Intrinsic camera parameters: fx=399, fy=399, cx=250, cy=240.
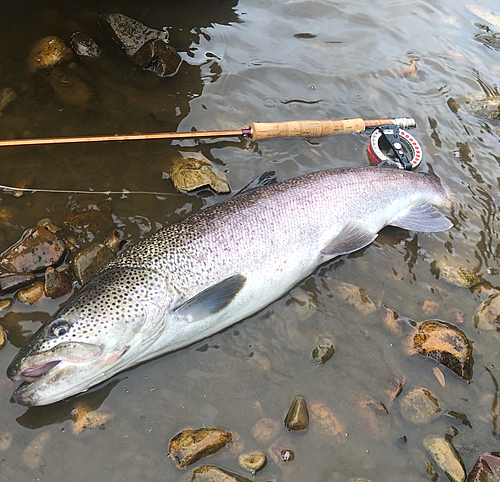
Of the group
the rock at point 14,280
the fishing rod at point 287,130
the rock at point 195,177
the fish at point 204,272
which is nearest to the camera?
the fish at point 204,272

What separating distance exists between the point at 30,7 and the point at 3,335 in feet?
17.8

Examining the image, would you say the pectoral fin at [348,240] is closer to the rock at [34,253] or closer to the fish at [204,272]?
the fish at [204,272]

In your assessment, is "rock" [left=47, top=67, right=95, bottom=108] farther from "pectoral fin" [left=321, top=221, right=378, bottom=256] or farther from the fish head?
"pectoral fin" [left=321, top=221, right=378, bottom=256]

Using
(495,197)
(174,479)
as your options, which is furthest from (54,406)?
(495,197)

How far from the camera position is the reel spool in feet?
16.7

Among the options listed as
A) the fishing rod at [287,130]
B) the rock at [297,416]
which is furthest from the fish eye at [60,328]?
the fishing rod at [287,130]

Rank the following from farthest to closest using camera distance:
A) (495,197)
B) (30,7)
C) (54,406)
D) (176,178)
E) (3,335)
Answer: (30,7), (495,197), (176,178), (3,335), (54,406)

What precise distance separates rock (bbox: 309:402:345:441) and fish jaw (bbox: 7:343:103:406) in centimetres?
183

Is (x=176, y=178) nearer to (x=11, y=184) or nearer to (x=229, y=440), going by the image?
(x=11, y=184)

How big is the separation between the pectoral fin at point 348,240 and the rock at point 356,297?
0.37 m

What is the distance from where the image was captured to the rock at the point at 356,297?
408 centimetres

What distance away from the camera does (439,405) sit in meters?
3.51

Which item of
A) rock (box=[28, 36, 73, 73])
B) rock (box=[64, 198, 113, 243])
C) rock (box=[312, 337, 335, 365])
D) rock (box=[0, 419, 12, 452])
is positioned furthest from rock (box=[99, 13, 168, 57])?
rock (box=[0, 419, 12, 452])

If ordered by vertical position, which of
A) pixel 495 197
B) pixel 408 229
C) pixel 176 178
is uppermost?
pixel 495 197
